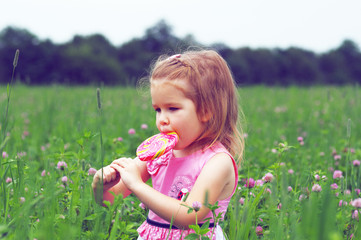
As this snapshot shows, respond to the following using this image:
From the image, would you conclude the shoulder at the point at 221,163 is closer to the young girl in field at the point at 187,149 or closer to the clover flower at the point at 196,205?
the young girl in field at the point at 187,149

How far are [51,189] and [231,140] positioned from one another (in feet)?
3.03

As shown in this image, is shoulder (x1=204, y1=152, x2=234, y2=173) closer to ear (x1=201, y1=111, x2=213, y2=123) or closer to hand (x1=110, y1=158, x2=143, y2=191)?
ear (x1=201, y1=111, x2=213, y2=123)

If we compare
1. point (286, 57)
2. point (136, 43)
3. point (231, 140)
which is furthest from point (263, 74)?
point (231, 140)

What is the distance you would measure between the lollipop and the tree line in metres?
36.9

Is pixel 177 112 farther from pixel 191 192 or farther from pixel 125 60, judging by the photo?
pixel 125 60

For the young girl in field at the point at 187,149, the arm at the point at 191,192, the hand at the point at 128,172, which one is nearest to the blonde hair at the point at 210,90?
the young girl in field at the point at 187,149

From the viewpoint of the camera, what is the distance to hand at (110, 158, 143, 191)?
166 cm

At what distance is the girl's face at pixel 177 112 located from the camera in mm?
1713

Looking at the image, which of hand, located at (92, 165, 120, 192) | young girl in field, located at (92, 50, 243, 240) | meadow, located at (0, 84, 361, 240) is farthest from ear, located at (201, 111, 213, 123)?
hand, located at (92, 165, 120, 192)

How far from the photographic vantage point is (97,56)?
49312 mm

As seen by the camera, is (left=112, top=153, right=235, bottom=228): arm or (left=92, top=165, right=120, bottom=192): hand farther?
(left=92, top=165, right=120, bottom=192): hand

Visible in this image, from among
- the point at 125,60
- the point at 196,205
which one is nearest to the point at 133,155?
the point at 196,205

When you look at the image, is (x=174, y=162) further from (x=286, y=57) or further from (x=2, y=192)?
(x=286, y=57)

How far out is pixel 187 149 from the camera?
1834mm
